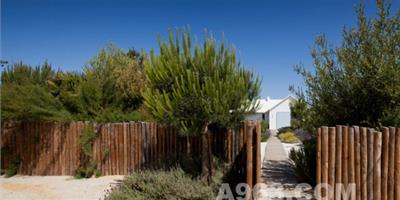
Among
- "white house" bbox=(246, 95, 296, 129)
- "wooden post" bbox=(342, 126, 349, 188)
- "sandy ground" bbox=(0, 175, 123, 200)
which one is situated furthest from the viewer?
"white house" bbox=(246, 95, 296, 129)

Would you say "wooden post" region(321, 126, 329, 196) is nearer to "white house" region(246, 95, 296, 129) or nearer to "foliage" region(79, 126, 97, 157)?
"foliage" region(79, 126, 97, 157)

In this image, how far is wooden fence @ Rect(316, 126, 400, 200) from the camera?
4.21m

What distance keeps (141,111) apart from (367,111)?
7.10 m

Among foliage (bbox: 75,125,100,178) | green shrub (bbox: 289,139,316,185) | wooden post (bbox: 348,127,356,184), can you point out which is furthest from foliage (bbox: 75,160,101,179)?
wooden post (bbox: 348,127,356,184)

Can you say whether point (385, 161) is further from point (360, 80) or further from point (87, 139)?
point (87, 139)

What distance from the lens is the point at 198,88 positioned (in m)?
5.66

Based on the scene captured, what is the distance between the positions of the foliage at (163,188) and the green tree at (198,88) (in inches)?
24.5

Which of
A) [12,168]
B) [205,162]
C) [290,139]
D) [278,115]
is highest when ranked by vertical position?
[205,162]

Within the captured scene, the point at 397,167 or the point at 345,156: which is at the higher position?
the point at 345,156

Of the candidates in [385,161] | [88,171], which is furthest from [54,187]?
[385,161]

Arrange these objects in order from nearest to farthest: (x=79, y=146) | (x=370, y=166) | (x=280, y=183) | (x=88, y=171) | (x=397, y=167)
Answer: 1. (x=397, y=167)
2. (x=370, y=166)
3. (x=280, y=183)
4. (x=88, y=171)
5. (x=79, y=146)

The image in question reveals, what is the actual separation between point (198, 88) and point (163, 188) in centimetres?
230

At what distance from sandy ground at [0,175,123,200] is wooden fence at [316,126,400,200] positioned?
5012 millimetres

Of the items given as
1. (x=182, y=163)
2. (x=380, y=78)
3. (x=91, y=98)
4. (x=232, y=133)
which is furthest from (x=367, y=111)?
(x=91, y=98)
